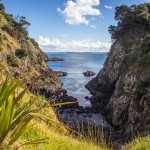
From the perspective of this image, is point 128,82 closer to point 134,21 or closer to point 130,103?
point 130,103

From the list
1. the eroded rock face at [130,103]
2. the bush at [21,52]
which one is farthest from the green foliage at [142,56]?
the bush at [21,52]

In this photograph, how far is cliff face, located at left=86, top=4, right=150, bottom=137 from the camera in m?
33.7

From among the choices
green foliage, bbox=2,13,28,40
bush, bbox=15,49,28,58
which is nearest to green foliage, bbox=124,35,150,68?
bush, bbox=15,49,28,58

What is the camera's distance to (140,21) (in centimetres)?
6481

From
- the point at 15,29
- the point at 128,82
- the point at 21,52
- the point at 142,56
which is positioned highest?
the point at 15,29

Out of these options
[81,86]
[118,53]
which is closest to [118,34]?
[118,53]

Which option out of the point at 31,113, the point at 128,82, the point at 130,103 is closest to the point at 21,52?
the point at 128,82

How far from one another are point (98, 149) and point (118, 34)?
215 ft

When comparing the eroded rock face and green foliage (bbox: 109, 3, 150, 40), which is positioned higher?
green foliage (bbox: 109, 3, 150, 40)

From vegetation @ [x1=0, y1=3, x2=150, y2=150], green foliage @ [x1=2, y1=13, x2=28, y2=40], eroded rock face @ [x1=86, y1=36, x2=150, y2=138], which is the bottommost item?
eroded rock face @ [x1=86, y1=36, x2=150, y2=138]

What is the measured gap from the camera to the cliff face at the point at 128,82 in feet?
110

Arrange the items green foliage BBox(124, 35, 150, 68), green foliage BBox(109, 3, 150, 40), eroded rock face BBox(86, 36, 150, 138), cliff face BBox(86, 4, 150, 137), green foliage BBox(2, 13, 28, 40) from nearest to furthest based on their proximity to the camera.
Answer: eroded rock face BBox(86, 36, 150, 138) < cliff face BBox(86, 4, 150, 137) < green foliage BBox(124, 35, 150, 68) < green foliage BBox(109, 3, 150, 40) < green foliage BBox(2, 13, 28, 40)

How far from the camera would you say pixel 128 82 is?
42188 mm

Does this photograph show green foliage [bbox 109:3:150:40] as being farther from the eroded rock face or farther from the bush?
the bush
